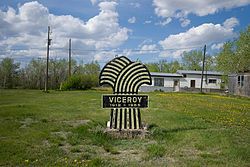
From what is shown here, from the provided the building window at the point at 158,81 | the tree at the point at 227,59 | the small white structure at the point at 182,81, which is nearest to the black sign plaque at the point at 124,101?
the tree at the point at 227,59

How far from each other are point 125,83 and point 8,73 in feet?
124

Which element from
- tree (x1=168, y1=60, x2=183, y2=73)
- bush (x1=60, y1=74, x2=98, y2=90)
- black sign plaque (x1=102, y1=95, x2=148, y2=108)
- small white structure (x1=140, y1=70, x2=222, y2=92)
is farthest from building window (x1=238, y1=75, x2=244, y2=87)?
tree (x1=168, y1=60, x2=183, y2=73)

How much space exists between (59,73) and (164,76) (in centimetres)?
1716

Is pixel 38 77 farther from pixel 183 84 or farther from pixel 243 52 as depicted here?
pixel 243 52

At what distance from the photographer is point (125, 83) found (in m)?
8.37

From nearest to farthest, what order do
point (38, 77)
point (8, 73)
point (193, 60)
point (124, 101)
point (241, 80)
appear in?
point (124, 101), point (241, 80), point (8, 73), point (38, 77), point (193, 60)

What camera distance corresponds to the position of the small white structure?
141 feet

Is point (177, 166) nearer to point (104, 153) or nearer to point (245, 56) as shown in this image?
point (104, 153)

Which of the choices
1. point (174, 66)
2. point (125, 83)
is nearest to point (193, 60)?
point (174, 66)

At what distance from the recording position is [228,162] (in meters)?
5.54

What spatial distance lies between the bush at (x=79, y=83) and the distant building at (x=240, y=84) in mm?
18763

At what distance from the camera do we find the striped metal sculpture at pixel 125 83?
8.18 metres

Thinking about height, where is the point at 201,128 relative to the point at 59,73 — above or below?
below

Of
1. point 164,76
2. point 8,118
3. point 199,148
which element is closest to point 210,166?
point 199,148
